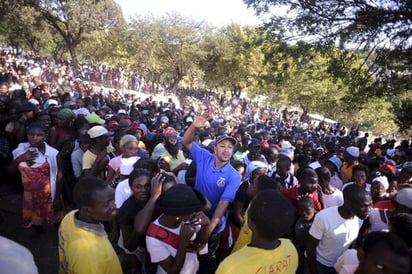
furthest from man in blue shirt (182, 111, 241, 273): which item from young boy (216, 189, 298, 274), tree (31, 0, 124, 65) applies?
tree (31, 0, 124, 65)

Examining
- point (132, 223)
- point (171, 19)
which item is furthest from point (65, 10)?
point (132, 223)

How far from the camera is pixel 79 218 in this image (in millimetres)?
2195

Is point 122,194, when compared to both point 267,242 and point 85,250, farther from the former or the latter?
point 267,242

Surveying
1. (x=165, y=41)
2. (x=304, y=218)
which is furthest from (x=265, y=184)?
(x=165, y=41)

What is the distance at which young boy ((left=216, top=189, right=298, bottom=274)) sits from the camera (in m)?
1.92

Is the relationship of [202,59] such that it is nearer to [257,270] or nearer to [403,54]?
[403,54]

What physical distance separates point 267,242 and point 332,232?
1.17m

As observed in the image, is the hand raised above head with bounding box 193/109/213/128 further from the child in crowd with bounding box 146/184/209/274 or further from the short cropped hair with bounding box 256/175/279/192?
the child in crowd with bounding box 146/184/209/274

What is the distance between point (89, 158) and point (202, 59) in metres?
31.5

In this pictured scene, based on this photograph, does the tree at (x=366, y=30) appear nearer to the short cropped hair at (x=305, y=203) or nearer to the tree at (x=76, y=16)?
the short cropped hair at (x=305, y=203)

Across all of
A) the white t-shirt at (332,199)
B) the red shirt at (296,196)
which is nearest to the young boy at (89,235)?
the red shirt at (296,196)

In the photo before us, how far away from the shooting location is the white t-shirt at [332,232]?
293 centimetres

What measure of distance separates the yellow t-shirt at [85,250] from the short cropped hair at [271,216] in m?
0.94

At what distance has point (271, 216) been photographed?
6.51 feet
